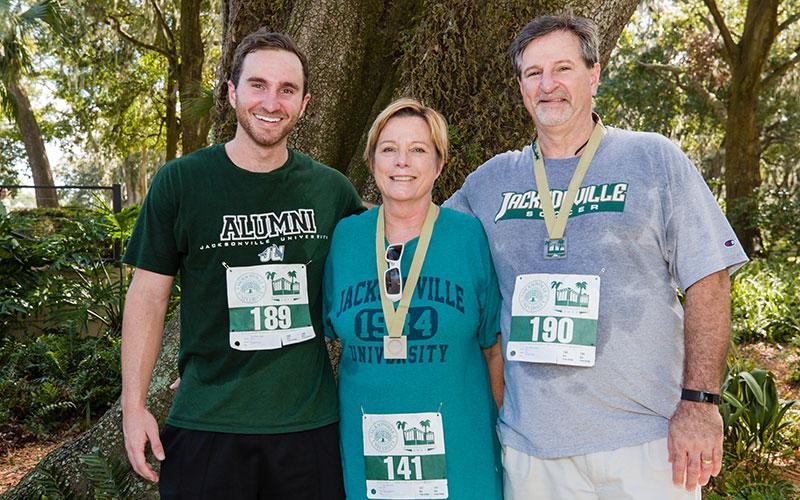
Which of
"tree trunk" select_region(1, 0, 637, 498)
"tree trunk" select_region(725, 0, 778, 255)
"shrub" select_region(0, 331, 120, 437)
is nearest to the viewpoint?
"tree trunk" select_region(1, 0, 637, 498)

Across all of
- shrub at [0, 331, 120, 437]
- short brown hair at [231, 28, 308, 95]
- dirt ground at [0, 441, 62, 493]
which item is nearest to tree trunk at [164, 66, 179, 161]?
shrub at [0, 331, 120, 437]

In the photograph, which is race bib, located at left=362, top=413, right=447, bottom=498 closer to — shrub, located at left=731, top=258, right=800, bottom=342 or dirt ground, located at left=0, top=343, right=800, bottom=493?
dirt ground, located at left=0, top=343, right=800, bottom=493

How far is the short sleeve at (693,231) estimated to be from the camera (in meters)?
2.26

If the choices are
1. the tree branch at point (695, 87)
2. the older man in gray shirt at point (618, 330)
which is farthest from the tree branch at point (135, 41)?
the older man in gray shirt at point (618, 330)

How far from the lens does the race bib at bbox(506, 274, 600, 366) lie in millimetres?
2250

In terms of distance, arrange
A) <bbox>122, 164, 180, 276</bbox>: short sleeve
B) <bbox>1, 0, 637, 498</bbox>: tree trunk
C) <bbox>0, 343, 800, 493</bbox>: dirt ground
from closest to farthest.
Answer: <bbox>122, 164, 180, 276</bbox>: short sleeve, <bbox>1, 0, 637, 498</bbox>: tree trunk, <bbox>0, 343, 800, 493</bbox>: dirt ground

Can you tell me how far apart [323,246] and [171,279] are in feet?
1.85

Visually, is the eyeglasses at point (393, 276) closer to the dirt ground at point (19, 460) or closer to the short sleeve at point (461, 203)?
the short sleeve at point (461, 203)

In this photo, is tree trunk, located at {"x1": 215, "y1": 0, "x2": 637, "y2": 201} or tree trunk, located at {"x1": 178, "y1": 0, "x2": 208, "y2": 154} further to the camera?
tree trunk, located at {"x1": 178, "y1": 0, "x2": 208, "y2": 154}

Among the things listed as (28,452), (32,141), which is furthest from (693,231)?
(32,141)

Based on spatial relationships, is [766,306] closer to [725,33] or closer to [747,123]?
[747,123]

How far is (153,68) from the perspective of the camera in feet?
68.6

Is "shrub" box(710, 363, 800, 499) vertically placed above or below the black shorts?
below

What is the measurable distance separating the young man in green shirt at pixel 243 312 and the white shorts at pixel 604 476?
66 cm
